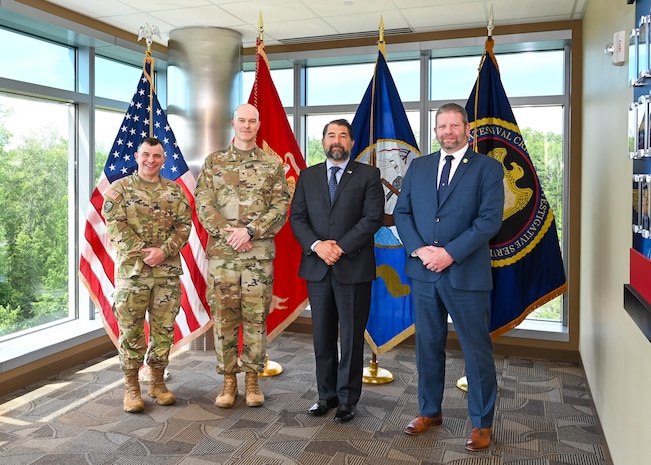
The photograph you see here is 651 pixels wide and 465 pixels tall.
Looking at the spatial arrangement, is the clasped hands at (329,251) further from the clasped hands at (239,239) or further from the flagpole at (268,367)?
the flagpole at (268,367)

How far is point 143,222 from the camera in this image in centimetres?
339

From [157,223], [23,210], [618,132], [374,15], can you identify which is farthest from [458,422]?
[23,210]

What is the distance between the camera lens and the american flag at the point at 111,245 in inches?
154

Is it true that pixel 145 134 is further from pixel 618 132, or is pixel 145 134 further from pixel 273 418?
pixel 618 132

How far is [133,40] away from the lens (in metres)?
4.96

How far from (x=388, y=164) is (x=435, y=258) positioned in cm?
129

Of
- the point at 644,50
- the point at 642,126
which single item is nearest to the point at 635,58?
the point at 644,50

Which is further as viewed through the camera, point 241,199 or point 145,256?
point 241,199

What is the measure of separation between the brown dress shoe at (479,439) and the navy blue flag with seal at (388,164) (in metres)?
1.07

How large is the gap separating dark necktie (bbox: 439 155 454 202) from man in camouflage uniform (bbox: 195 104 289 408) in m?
0.99

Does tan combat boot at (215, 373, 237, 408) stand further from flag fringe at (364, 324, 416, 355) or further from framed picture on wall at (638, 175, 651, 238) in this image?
framed picture on wall at (638, 175, 651, 238)

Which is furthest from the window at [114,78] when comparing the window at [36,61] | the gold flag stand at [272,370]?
the gold flag stand at [272,370]

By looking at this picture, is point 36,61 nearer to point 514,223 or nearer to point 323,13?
point 323,13

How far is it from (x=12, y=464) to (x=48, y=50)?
301 cm
